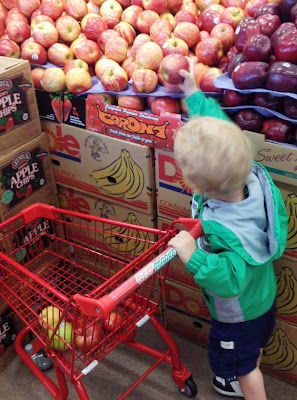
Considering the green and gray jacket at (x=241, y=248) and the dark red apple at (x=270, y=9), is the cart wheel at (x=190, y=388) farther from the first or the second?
the dark red apple at (x=270, y=9)

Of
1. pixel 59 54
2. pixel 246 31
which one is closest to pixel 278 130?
pixel 246 31

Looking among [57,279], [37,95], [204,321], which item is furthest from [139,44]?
[204,321]

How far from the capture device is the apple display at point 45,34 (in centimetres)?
202

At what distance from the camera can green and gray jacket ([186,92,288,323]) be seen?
3.76ft

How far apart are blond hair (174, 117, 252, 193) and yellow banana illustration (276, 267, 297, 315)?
0.60 meters

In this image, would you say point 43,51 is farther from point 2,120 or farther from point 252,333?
point 252,333

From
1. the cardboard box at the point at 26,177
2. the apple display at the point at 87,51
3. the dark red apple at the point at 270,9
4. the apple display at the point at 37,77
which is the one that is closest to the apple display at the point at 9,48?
the apple display at the point at 37,77

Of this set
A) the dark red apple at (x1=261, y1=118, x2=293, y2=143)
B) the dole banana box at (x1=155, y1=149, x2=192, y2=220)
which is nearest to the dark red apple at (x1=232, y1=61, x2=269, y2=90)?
the dark red apple at (x1=261, y1=118, x2=293, y2=143)

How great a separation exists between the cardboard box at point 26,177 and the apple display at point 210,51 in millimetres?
730

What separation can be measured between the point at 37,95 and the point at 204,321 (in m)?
1.19

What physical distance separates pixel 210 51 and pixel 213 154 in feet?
2.80

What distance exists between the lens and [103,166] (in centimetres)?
186

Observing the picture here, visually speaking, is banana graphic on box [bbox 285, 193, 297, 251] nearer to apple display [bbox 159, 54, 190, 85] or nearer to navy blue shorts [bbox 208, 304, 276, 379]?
navy blue shorts [bbox 208, 304, 276, 379]

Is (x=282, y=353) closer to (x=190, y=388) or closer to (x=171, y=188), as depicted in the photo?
(x=190, y=388)
